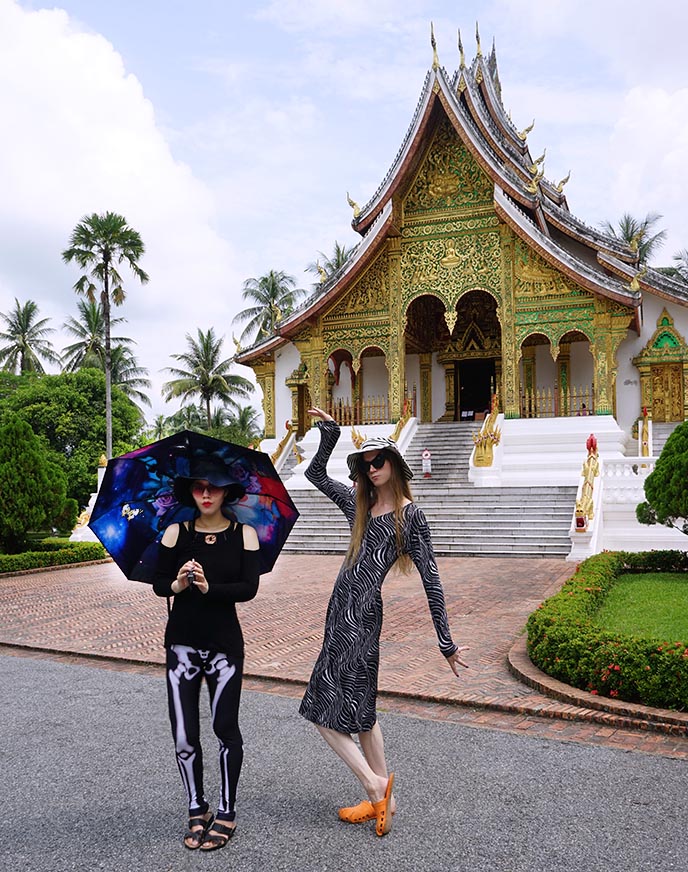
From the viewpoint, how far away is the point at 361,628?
3.35 meters

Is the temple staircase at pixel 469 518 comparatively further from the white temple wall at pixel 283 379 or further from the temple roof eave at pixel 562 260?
the white temple wall at pixel 283 379

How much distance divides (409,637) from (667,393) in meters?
Answer: 16.3

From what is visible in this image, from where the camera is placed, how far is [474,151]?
65.4 feet

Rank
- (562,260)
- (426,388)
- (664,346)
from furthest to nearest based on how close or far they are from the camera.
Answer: (426,388), (664,346), (562,260)

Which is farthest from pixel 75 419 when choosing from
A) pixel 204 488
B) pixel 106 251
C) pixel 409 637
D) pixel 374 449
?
pixel 374 449

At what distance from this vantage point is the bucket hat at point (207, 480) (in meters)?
3.27

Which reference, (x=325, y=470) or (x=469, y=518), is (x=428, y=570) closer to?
(x=325, y=470)

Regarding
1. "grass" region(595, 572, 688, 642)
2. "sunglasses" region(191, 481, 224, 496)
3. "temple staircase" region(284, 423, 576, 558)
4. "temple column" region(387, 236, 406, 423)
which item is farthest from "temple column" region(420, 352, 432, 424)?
"sunglasses" region(191, 481, 224, 496)

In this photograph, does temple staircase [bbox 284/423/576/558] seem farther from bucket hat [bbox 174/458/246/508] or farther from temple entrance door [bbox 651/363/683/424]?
bucket hat [bbox 174/458/246/508]

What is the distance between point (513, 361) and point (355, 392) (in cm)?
555

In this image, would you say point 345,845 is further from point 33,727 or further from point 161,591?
point 33,727

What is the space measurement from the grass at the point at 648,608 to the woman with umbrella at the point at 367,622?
10.3ft

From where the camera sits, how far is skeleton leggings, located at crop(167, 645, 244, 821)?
321 centimetres

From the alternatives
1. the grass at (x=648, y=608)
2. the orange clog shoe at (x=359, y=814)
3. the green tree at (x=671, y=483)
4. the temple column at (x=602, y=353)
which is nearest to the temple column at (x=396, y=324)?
the temple column at (x=602, y=353)
